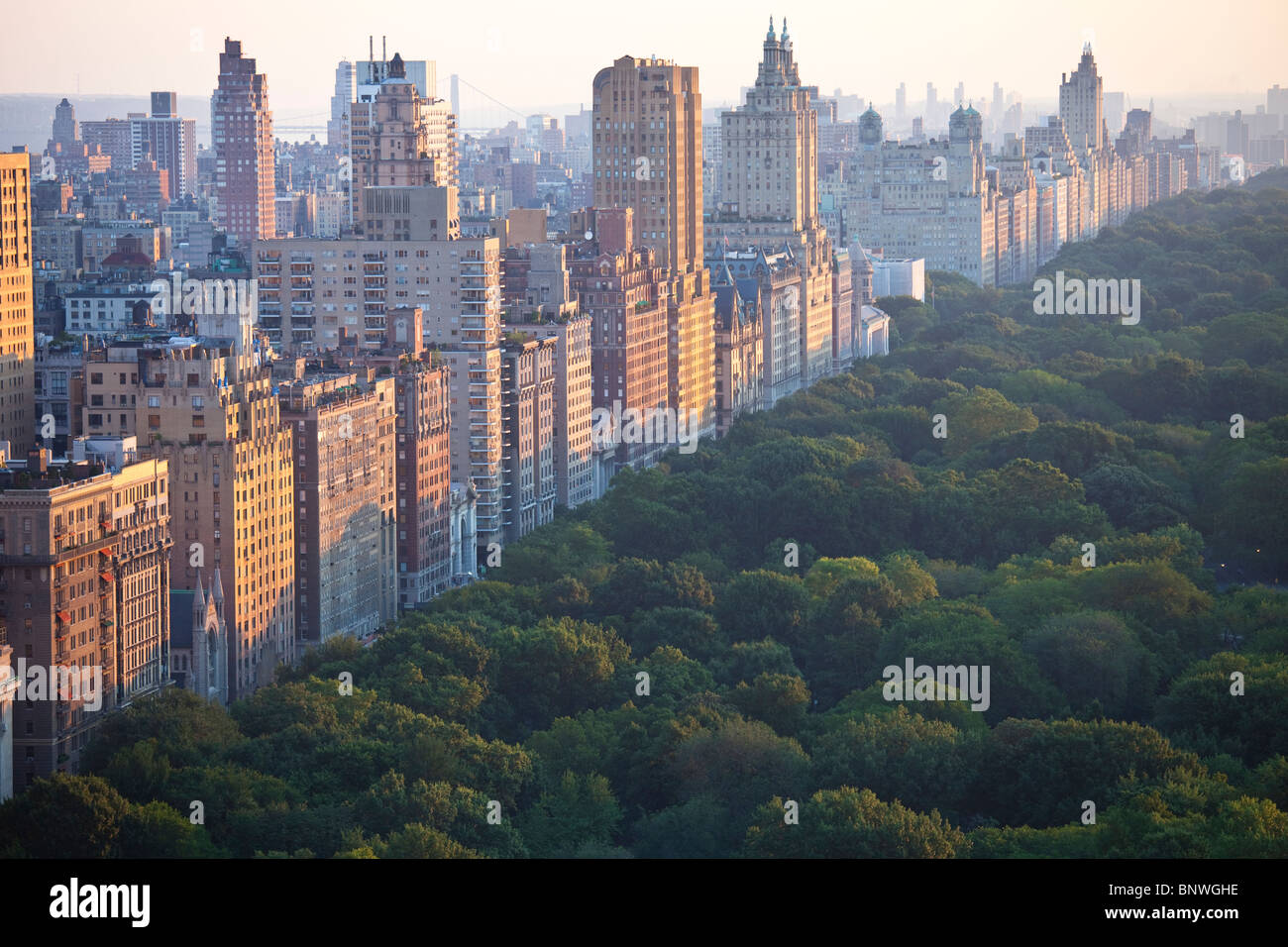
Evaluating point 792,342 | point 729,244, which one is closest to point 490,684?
point 792,342

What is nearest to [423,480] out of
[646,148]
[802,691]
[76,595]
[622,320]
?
[76,595]

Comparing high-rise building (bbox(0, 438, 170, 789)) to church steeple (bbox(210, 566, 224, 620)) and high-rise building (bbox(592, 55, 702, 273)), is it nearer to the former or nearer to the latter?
church steeple (bbox(210, 566, 224, 620))

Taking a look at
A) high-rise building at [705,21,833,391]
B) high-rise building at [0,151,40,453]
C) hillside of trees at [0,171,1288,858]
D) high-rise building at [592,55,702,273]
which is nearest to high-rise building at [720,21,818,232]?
high-rise building at [705,21,833,391]

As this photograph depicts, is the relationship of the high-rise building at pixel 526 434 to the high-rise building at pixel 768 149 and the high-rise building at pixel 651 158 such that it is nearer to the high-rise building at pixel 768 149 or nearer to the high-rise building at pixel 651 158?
the high-rise building at pixel 651 158

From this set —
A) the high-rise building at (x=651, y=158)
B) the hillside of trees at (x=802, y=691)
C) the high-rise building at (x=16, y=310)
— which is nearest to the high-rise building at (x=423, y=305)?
the hillside of trees at (x=802, y=691)

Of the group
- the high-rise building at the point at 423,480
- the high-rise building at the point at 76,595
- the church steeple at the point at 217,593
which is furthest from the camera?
the high-rise building at the point at 423,480

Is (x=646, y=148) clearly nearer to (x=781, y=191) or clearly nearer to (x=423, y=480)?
(x=781, y=191)
